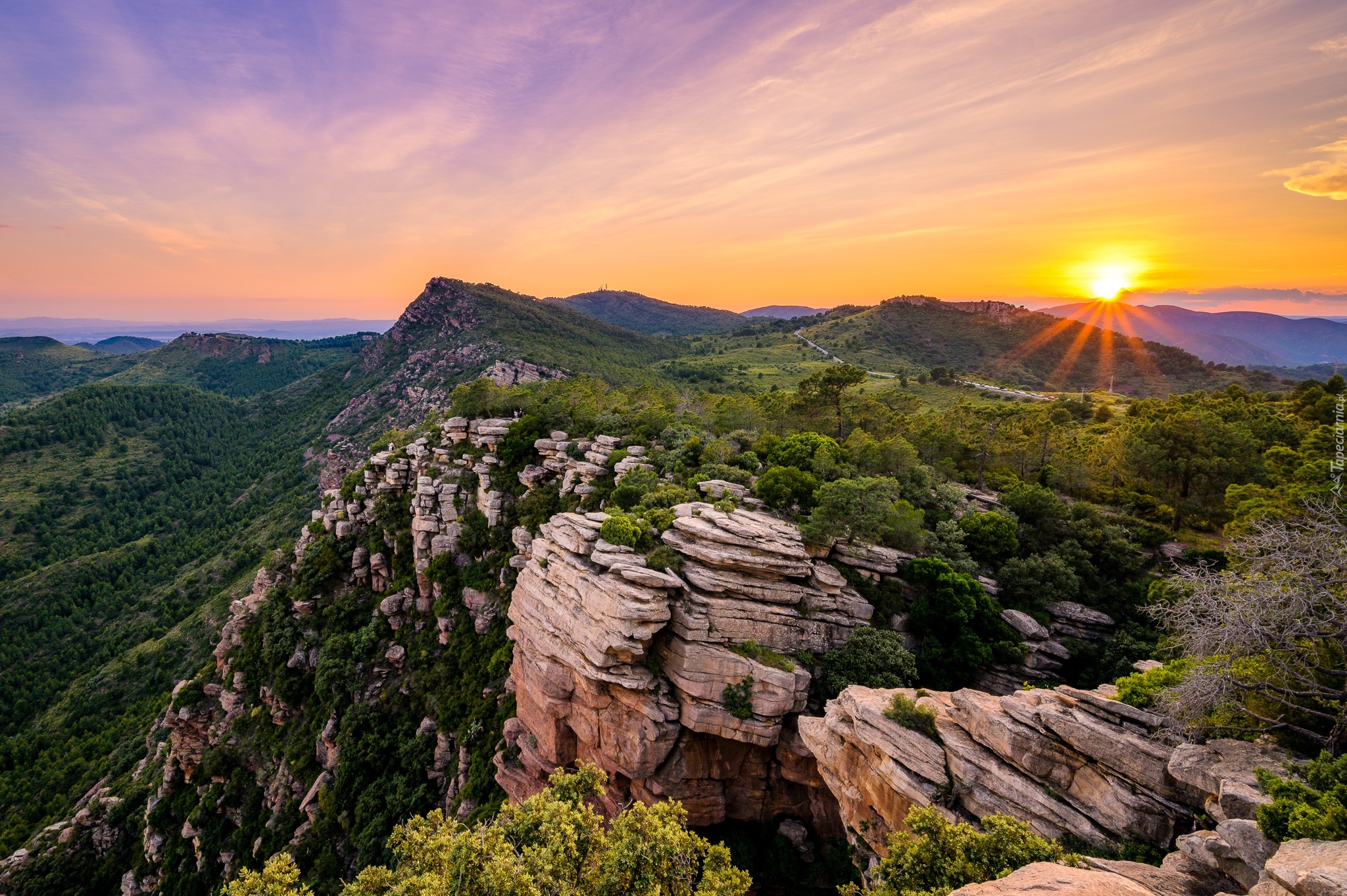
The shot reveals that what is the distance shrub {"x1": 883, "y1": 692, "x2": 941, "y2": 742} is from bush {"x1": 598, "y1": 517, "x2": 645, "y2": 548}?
14223 mm

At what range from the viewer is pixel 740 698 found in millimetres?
23156

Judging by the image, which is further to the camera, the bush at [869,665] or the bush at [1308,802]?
the bush at [869,665]

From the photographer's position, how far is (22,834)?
155ft

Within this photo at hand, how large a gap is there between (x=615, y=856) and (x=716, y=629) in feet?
37.9

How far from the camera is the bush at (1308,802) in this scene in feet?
29.5

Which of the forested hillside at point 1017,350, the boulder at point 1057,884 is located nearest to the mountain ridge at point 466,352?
the forested hillside at point 1017,350

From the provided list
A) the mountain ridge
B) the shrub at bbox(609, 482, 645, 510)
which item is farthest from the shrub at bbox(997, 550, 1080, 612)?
the mountain ridge

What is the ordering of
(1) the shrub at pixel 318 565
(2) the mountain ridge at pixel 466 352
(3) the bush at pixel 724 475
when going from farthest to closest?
(2) the mountain ridge at pixel 466 352
(1) the shrub at pixel 318 565
(3) the bush at pixel 724 475

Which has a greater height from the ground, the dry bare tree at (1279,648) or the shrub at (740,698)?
the dry bare tree at (1279,648)

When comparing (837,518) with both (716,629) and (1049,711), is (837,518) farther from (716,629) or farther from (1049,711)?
(1049,711)

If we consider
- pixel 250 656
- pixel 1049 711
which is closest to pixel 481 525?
pixel 250 656

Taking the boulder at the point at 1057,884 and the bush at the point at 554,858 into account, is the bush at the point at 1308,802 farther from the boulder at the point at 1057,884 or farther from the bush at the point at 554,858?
the bush at the point at 554,858

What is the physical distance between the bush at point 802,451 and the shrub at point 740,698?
17111mm

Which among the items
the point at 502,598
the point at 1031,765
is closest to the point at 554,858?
the point at 1031,765
